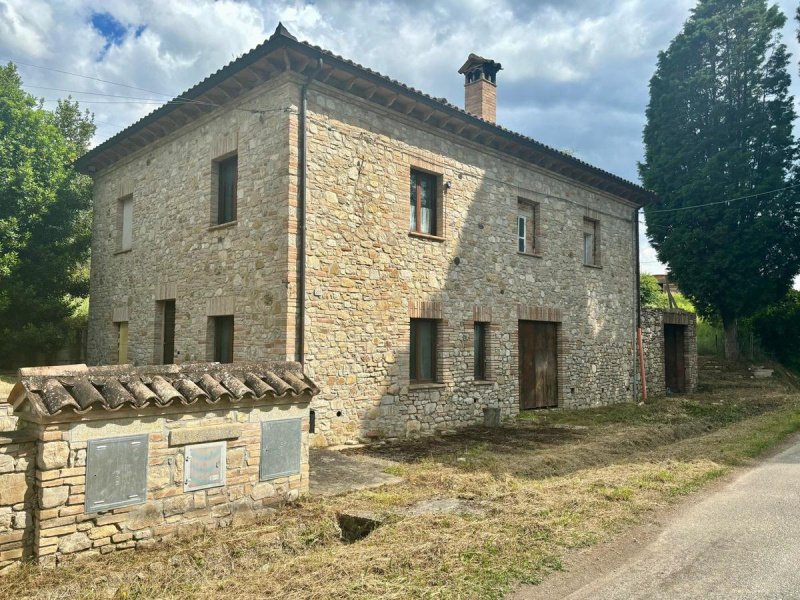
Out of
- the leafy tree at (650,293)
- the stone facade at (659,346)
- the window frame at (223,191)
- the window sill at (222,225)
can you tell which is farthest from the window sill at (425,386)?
the leafy tree at (650,293)

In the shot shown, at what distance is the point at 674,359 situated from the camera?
18438 mm

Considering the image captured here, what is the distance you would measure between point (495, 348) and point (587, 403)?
156 inches

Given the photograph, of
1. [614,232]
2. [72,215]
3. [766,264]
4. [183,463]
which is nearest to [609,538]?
[183,463]

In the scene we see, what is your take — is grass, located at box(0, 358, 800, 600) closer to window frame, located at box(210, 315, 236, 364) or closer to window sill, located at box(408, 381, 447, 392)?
window sill, located at box(408, 381, 447, 392)

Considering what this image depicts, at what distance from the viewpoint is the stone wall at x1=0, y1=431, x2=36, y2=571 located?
392 centimetres

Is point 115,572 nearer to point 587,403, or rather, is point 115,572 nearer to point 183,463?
point 183,463

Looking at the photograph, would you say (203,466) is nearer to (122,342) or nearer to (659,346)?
(122,342)

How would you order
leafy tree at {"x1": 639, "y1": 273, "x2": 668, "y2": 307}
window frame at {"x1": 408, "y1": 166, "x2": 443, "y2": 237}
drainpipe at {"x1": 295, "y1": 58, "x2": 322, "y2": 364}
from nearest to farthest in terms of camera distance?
drainpipe at {"x1": 295, "y1": 58, "x2": 322, "y2": 364}
window frame at {"x1": 408, "y1": 166, "x2": 443, "y2": 237}
leafy tree at {"x1": 639, "y1": 273, "x2": 668, "y2": 307}

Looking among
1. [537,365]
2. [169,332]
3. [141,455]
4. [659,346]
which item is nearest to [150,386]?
[141,455]

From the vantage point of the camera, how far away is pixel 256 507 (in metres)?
5.16

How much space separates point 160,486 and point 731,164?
2214 cm

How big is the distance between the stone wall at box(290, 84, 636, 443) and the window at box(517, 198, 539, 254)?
127 mm

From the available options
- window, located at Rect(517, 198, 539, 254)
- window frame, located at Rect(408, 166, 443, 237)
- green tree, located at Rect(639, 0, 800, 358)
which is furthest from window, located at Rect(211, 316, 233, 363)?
green tree, located at Rect(639, 0, 800, 358)

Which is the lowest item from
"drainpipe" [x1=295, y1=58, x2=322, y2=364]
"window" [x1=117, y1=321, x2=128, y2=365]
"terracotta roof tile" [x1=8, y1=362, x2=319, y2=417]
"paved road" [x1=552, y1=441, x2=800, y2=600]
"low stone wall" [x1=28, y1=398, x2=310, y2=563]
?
"paved road" [x1=552, y1=441, x2=800, y2=600]
